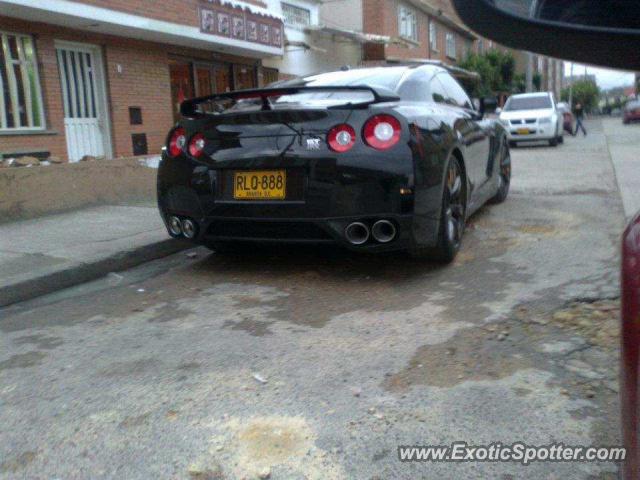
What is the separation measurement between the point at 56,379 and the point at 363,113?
2.27m

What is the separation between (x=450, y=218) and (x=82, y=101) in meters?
8.00

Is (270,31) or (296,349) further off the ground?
(270,31)

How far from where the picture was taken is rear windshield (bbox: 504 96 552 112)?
19156mm

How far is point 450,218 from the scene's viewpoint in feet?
14.8

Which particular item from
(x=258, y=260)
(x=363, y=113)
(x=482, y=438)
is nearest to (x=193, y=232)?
(x=258, y=260)

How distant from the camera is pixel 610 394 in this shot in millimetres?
2588

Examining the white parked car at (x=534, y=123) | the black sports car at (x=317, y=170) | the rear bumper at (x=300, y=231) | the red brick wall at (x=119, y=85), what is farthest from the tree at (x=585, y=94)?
the rear bumper at (x=300, y=231)

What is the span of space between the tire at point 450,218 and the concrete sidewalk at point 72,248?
2.13 metres

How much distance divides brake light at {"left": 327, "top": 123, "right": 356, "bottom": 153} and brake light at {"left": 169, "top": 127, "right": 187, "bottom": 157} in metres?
1.08

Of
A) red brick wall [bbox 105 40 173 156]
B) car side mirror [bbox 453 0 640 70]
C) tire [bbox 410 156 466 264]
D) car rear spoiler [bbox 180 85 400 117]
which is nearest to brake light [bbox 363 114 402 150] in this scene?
car rear spoiler [bbox 180 85 400 117]

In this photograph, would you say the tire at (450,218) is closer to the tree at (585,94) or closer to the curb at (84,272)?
the curb at (84,272)

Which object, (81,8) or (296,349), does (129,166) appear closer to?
(81,8)

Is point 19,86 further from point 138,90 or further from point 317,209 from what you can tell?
point 317,209

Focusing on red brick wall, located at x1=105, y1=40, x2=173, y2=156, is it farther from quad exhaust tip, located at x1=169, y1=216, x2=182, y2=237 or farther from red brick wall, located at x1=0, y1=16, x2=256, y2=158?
quad exhaust tip, located at x1=169, y1=216, x2=182, y2=237
